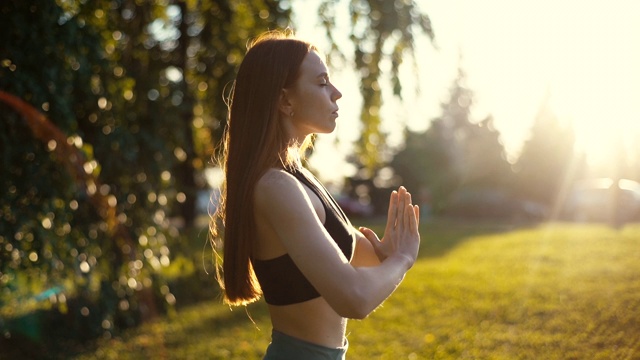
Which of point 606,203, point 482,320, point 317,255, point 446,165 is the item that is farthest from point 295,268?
point 446,165

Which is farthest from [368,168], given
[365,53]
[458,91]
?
[458,91]

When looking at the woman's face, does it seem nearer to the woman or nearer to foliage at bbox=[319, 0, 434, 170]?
the woman

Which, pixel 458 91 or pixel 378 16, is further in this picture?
pixel 458 91

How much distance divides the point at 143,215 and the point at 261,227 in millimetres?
5029

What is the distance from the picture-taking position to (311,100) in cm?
207

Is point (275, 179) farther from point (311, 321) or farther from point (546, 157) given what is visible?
point (546, 157)

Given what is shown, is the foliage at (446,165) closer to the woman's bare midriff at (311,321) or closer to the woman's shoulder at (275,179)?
the woman's bare midriff at (311,321)

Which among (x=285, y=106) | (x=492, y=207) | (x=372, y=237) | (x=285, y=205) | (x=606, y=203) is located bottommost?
(x=285, y=205)

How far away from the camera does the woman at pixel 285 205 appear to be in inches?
74.7

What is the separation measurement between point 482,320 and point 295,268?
276 inches

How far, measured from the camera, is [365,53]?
7020 mm

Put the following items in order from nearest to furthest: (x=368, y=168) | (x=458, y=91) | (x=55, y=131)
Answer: (x=55, y=131) < (x=368, y=168) < (x=458, y=91)

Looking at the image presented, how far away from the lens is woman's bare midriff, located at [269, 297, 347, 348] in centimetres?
200

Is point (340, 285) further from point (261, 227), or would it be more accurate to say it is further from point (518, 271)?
point (518, 271)
